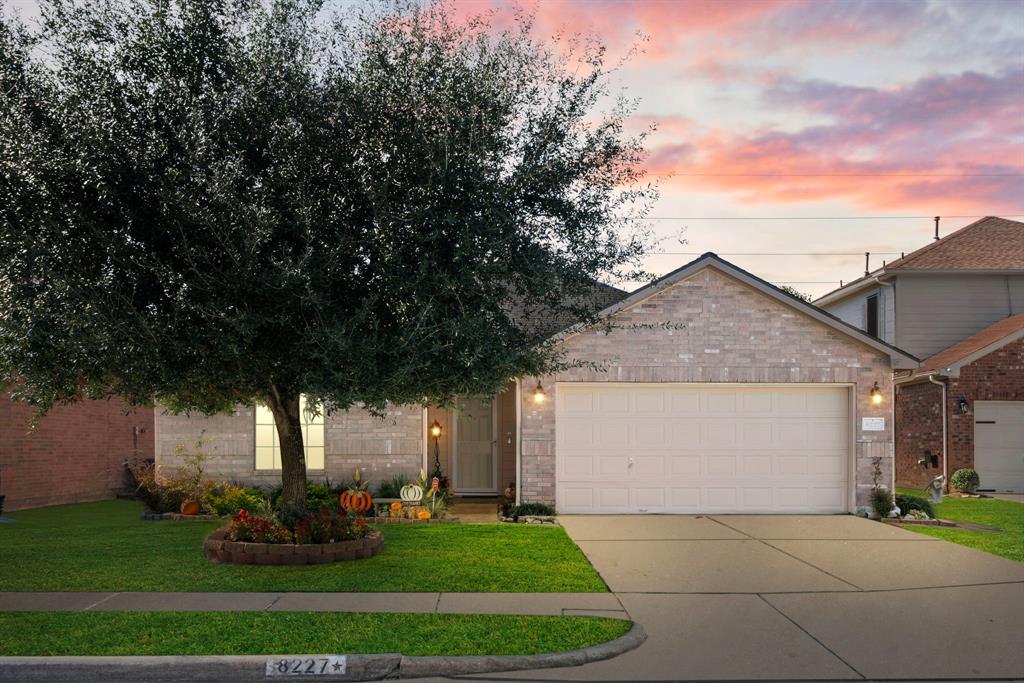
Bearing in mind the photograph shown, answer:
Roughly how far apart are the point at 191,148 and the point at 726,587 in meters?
7.11

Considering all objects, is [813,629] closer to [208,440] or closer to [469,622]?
[469,622]

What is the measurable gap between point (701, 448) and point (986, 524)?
4.86 meters

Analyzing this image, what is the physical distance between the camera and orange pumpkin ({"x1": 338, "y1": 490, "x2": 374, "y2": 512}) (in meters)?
14.5

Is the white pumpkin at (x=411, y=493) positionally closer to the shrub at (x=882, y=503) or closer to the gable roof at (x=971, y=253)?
the shrub at (x=882, y=503)

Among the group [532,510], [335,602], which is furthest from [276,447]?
[335,602]

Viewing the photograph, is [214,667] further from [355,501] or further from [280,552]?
[355,501]

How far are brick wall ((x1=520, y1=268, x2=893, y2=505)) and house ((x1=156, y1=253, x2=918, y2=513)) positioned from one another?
2cm

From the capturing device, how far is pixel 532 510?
14891 mm

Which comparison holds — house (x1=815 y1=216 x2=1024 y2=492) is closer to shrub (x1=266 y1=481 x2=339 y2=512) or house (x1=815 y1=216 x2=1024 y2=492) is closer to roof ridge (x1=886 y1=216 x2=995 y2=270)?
roof ridge (x1=886 y1=216 x2=995 y2=270)

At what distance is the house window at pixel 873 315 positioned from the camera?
84.2 ft

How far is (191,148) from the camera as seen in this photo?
859 centimetres

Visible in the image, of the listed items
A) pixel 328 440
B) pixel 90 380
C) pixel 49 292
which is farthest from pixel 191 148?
Answer: pixel 328 440

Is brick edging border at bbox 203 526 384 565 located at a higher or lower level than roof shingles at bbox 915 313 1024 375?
lower

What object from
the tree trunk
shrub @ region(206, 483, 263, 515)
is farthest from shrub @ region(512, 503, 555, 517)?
the tree trunk
